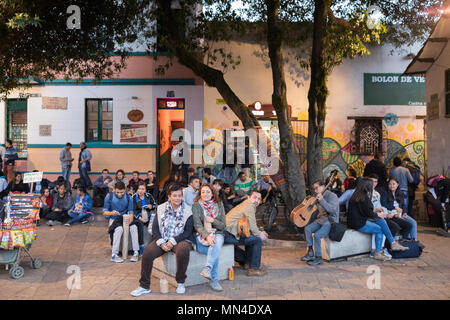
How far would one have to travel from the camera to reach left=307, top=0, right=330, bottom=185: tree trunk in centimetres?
992

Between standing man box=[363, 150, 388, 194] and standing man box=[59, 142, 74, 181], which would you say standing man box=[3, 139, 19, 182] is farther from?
standing man box=[363, 150, 388, 194]

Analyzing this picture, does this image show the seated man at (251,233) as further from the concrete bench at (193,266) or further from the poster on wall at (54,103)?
the poster on wall at (54,103)

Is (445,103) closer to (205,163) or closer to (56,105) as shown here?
(205,163)

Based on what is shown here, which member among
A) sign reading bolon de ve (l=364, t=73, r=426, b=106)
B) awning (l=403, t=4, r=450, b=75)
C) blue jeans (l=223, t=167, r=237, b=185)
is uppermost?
awning (l=403, t=4, r=450, b=75)

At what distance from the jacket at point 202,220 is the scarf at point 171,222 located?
23 centimetres

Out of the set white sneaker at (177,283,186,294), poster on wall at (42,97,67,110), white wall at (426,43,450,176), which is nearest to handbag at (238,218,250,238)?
white sneaker at (177,283,186,294)

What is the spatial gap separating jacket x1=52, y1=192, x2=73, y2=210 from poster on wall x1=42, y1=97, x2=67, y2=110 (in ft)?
16.2

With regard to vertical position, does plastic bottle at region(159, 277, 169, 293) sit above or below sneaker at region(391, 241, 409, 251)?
below

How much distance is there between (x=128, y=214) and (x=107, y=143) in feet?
26.7

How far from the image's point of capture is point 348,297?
5938 mm

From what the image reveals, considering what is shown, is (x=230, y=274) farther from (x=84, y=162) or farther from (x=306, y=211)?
(x=84, y=162)

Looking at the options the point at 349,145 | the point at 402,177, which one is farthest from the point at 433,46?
the point at 349,145

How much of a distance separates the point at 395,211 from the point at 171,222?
15.7 ft

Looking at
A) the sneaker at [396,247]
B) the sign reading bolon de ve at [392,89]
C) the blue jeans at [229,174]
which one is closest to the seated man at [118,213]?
the sneaker at [396,247]
